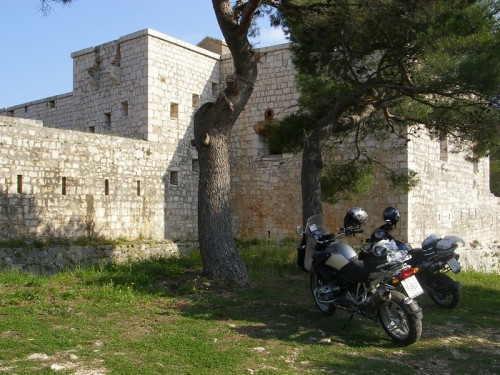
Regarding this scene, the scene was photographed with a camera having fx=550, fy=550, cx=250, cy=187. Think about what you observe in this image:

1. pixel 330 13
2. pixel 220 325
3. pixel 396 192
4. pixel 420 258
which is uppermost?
pixel 330 13

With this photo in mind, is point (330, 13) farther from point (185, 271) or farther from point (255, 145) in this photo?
point (255, 145)

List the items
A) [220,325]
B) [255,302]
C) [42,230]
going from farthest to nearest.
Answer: [42,230] < [255,302] < [220,325]

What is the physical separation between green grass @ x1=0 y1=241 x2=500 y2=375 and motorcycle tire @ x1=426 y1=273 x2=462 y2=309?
18 centimetres

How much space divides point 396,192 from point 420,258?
21.6ft

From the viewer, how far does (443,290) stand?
24.5ft

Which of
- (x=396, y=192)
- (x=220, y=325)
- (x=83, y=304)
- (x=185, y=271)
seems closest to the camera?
(x=220, y=325)

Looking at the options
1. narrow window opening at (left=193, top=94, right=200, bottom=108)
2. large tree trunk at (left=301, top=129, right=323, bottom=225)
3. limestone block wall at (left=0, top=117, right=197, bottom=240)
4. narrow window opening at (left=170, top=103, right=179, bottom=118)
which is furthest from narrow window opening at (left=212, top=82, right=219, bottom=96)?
large tree trunk at (left=301, top=129, right=323, bottom=225)

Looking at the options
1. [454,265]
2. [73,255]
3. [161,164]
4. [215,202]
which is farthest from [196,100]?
[454,265]

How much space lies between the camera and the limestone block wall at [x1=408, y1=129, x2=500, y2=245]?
1420cm

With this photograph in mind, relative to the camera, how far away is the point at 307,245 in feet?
21.3

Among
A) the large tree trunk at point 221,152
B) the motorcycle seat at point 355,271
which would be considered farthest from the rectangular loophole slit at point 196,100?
the motorcycle seat at point 355,271

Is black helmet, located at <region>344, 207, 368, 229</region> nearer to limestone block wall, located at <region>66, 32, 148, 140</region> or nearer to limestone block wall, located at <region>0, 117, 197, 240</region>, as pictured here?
limestone block wall, located at <region>0, 117, 197, 240</region>

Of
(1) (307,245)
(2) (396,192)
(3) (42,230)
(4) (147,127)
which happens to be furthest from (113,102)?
(1) (307,245)

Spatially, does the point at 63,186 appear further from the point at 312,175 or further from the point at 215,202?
the point at 312,175
